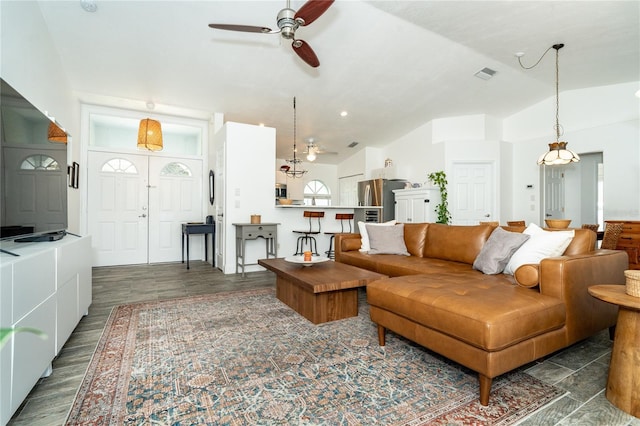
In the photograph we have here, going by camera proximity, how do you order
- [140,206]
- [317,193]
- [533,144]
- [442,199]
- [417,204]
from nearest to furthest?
1. [140,206]
2. [533,144]
3. [442,199]
4. [417,204]
5. [317,193]

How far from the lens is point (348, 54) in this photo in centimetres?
467

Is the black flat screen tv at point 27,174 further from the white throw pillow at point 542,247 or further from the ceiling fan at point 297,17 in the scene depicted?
the white throw pillow at point 542,247

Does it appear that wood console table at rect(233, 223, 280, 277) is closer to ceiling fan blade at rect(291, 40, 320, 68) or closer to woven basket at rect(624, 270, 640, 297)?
ceiling fan blade at rect(291, 40, 320, 68)

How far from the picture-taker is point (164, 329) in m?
2.65

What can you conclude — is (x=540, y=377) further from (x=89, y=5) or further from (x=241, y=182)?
(x=89, y=5)

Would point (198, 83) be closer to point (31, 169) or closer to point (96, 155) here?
point (96, 155)

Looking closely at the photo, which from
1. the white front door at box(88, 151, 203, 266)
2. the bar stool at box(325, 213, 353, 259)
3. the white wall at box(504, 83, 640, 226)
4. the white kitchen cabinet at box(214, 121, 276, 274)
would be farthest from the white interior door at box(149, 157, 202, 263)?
→ the white wall at box(504, 83, 640, 226)

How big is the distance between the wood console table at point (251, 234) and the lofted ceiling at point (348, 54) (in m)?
2.34

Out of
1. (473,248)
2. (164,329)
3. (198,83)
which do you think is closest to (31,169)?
(164,329)

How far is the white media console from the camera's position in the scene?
137 centimetres

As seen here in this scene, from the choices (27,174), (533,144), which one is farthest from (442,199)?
(27,174)

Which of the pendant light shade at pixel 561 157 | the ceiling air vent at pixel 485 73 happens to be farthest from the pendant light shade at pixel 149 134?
the pendant light shade at pixel 561 157

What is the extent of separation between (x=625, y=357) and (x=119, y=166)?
6.96 meters

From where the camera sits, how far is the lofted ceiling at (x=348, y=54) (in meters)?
3.67
